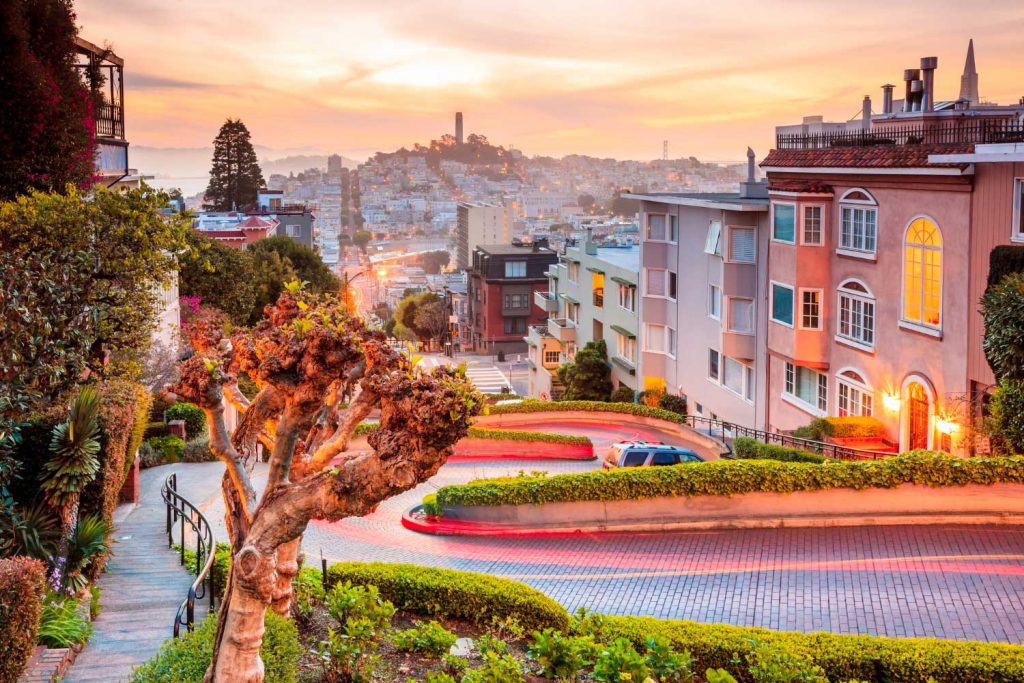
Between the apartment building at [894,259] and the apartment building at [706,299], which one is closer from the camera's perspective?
the apartment building at [894,259]

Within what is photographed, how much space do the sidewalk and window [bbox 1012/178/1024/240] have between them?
1950cm

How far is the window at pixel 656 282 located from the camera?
4925 centimetres

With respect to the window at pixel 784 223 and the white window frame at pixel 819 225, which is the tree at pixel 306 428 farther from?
the window at pixel 784 223

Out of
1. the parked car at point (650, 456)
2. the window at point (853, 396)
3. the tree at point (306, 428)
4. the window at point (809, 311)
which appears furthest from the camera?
the window at point (809, 311)

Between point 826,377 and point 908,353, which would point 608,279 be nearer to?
point 826,377

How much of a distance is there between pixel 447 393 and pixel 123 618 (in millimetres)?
7163

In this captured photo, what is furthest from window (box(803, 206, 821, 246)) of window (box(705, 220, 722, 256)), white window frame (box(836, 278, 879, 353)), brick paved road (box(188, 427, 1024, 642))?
→ brick paved road (box(188, 427, 1024, 642))

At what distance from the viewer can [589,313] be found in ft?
205

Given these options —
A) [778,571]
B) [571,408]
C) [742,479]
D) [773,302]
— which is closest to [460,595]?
[778,571]

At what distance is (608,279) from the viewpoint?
5775cm

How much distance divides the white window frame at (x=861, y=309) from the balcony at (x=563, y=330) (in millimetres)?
33650

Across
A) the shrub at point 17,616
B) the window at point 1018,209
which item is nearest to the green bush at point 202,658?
the shrub at point 17,616

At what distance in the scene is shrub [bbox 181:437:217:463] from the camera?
30.0 meters

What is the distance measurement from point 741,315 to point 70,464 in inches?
1153
